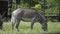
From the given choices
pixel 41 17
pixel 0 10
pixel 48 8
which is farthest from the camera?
pixel 48 8

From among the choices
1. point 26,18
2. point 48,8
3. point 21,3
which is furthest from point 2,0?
point 26,18

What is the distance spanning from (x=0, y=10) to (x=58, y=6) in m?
4.99

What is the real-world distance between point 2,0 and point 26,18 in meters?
7.36

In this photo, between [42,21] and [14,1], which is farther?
[14,1]

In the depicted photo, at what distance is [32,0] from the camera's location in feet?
70.7

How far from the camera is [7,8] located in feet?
66.4

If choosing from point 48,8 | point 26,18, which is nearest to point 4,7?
point 48,8

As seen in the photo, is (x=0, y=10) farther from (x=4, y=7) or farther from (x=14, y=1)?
(x=14, y=1)

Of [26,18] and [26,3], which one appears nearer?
[26,18]

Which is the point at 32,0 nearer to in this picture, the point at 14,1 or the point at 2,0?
the point at 14,1

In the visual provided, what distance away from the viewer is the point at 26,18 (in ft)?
42.4

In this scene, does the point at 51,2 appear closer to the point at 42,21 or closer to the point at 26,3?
the point at 26,3

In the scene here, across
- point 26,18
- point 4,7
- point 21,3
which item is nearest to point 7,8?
point 4,7

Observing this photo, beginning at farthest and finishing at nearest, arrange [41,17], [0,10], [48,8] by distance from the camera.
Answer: [48,8] → [0,10] → [41,17]
